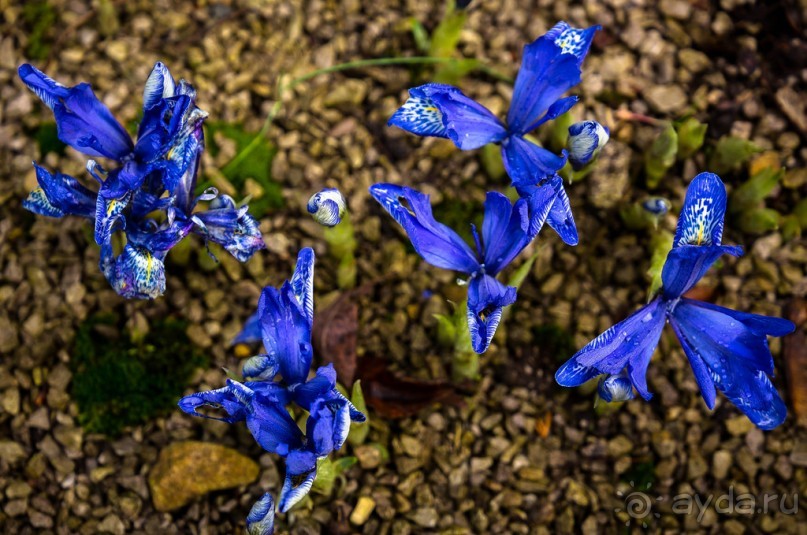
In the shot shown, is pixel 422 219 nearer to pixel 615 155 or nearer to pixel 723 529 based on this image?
pixel 615 155

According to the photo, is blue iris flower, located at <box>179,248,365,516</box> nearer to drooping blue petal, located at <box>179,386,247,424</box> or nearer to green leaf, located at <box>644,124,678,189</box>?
drooping blue petal, located at <box>179,386,247,424</box>

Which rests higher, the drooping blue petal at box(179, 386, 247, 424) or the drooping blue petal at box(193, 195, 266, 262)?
the drooping blue petal at box(193, 195, 266, 262)

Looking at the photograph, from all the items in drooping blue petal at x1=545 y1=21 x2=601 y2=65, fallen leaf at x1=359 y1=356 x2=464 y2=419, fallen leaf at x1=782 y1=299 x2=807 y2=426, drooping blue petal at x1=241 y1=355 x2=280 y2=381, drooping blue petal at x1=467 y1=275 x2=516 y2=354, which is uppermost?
drooping blue petal at x1=545 y1=21 x2=601 y2=65

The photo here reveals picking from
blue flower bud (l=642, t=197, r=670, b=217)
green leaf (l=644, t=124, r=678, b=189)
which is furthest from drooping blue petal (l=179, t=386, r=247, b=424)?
green leaf (l=644, t=124, r=678, b=189)

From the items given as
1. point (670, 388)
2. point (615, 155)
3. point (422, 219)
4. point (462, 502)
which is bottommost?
point (462, 502)

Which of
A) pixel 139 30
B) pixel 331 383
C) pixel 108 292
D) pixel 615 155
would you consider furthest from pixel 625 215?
pixel 139 30

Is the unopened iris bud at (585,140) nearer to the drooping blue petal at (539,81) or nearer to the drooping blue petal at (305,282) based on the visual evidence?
the drooping blue petal at (539,81)
